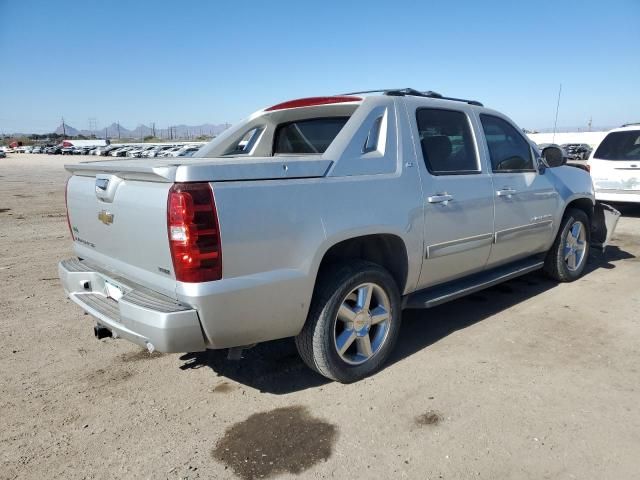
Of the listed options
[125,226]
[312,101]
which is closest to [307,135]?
[312,101]

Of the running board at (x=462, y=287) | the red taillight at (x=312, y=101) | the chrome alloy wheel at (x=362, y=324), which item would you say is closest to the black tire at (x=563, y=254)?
the running board at (x=462, y=287)

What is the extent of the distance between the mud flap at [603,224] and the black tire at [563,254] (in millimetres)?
517

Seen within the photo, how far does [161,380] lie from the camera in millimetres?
3510

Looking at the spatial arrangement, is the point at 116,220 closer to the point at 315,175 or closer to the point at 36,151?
the point at 315,175

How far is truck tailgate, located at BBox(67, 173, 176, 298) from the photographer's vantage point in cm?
273

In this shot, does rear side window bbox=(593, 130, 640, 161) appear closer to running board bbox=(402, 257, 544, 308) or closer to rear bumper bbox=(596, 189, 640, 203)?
rear bumper bbox=(596, 189, 640, 203)

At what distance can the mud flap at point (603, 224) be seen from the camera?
20.1 ft

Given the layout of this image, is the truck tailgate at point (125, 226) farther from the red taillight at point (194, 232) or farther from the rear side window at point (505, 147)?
the rear side window at point (505, 147)

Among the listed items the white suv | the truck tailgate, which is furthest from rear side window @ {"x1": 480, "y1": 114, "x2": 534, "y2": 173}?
the white suv

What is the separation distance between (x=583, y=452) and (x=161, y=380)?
2635 mm

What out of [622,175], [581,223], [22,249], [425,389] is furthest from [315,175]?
[622,175]

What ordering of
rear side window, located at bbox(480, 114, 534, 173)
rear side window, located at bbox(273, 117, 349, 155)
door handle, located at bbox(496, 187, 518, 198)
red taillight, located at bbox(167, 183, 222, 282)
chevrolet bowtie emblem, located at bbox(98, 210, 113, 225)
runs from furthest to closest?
rear side window, located at bbox(480, 114, 534, 173), door handle, located at bbox(496, 187, 518, 198), rear side window, located at bbox(273, 117, 349, 155), chevrolet bowtie emblem, located at bbox(98, 210, 113, 225), red taillight, located at bbox(167, 183, 222, 282)

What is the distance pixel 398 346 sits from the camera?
404 centimetres

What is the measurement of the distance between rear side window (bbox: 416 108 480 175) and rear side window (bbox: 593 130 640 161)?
6.70 meters
